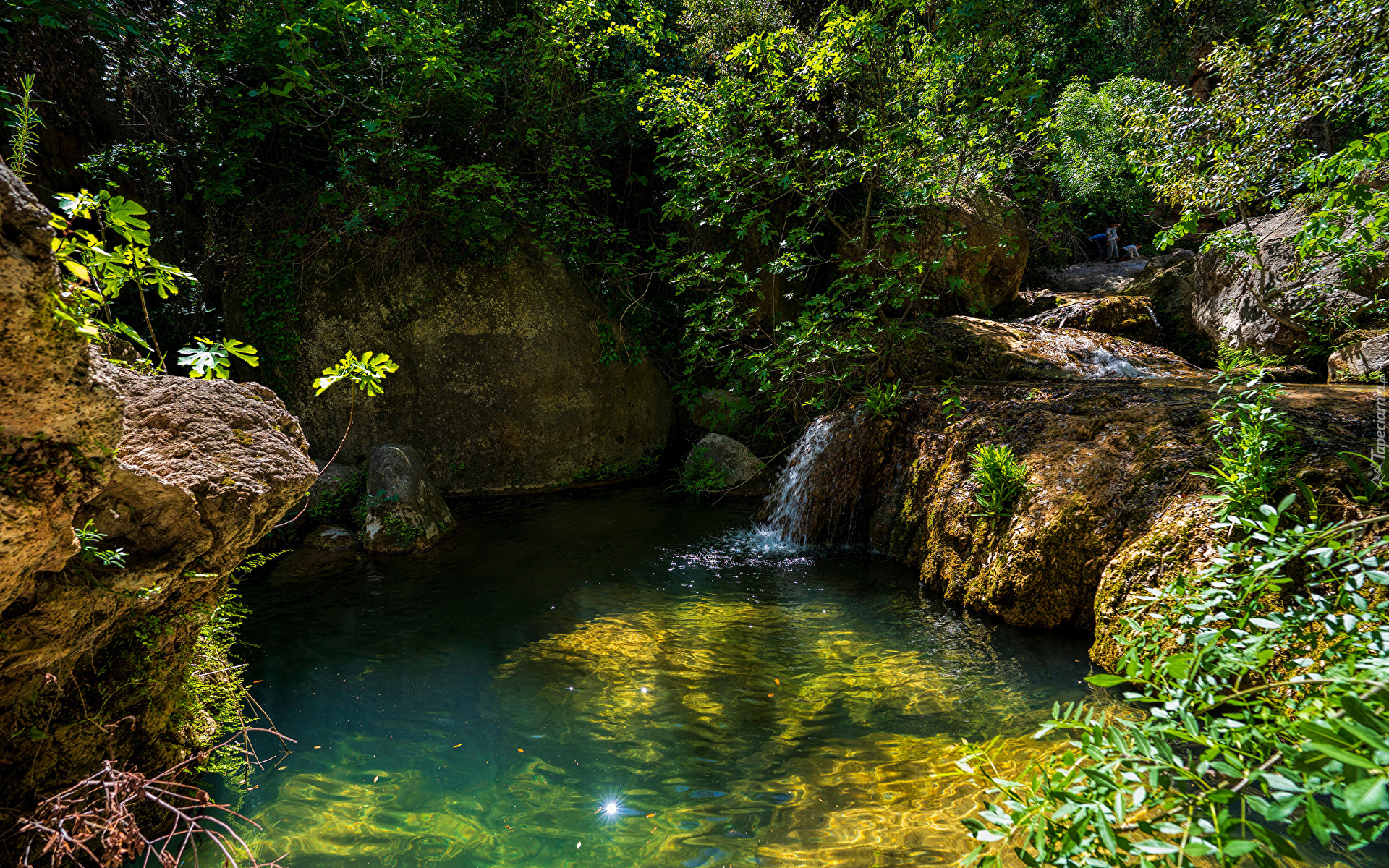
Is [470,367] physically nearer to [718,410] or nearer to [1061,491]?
[718,410]

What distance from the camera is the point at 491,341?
9492 millimetres

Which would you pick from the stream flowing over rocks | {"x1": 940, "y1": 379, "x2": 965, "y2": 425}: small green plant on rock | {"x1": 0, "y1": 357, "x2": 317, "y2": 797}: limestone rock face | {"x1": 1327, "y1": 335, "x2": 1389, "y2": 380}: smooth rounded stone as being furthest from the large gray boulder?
{"x1": 1327, "y1": 335, "x2": 1389, "y2": 380}: smooth rounded stone

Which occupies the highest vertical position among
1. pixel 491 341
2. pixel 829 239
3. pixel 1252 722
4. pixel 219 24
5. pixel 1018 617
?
pixel 219 24

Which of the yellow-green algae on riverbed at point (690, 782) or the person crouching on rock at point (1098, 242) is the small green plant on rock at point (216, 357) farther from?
the person crouching on rock at point (1098, 242)

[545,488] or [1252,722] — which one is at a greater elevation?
[1252,722]

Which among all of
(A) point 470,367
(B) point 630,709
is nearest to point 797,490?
(B) point 630,709

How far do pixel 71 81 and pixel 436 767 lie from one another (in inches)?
363

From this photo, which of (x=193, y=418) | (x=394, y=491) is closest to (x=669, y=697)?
(x=193, y=418)

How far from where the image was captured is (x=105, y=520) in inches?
94.0

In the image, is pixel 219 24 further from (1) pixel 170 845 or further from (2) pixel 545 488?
(1) pixel 170 845

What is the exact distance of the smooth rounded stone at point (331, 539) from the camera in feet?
23.0

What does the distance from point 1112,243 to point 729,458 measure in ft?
44.3

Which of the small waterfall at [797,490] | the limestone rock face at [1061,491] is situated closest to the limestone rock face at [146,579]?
the limestone rock face at [1061,491]

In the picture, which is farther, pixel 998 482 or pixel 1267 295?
pixel 1267 295
